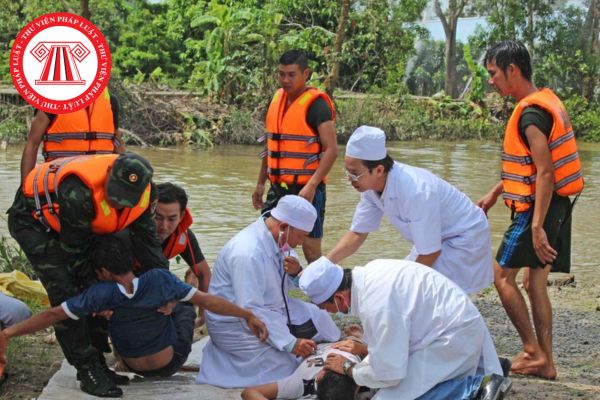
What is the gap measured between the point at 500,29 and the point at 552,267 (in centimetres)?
2059

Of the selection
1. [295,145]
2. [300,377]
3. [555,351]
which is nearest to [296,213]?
[300,377]

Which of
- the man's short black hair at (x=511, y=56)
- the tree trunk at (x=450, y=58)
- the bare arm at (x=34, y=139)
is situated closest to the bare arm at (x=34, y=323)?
the bare arm at (x=34, y=139)

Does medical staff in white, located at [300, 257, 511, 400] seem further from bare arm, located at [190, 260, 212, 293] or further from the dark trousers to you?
bare arm, located at [190, 260, 212, 293]

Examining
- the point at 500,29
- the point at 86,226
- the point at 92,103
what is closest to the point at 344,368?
the point at 86,226

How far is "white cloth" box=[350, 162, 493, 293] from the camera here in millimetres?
5070

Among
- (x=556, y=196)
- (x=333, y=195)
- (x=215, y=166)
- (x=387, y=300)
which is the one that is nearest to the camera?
(x=387, y=300)

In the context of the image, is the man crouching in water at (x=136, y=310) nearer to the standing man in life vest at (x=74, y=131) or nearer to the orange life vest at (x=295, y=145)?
the standing man in life vest at (x=74, y=131)

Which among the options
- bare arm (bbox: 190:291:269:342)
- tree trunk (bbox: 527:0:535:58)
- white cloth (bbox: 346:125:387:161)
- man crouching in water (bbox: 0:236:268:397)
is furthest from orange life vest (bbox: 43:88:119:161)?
tree trunk (bbox: 527:0:535:58)

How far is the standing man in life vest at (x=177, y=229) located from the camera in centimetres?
553

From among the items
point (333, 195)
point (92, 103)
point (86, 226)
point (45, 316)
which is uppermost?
point (92, 103)

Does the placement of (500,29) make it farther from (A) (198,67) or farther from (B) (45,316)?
(B) (45,316)

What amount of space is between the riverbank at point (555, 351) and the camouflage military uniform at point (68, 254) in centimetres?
36

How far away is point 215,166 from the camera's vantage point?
1692cm

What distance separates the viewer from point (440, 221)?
17.0ft
